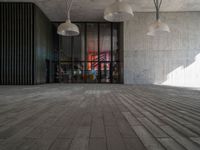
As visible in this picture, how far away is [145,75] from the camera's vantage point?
1551 cm

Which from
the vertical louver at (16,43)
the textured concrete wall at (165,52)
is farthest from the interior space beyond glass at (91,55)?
the vertical louver at (16,43)

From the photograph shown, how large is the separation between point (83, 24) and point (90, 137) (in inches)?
717

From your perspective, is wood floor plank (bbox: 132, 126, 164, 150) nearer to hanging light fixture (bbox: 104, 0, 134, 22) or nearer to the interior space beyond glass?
hanging light fixture (bbox: 104, 0, 134, 22)

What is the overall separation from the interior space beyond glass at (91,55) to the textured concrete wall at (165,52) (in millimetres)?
2991

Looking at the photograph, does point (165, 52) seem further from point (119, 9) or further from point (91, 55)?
point (119, 9)

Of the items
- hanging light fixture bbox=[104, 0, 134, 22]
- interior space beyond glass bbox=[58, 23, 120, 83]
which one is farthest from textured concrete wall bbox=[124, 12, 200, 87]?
hanging light fixture bbox=[104, 0, 134, 22]

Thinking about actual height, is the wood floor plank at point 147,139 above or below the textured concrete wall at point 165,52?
below

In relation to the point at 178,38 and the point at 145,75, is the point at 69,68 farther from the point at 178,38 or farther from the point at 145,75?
the point at 178,38

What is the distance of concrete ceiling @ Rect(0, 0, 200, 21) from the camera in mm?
13734

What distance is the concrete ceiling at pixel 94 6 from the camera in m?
13.7

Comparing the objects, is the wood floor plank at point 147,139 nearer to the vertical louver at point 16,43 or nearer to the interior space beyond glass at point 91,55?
the vertical louver at point 16,43

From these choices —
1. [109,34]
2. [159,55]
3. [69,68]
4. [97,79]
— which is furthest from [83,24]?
[159,55]

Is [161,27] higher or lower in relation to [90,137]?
higher

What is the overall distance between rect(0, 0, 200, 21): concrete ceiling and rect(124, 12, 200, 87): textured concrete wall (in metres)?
0.95
